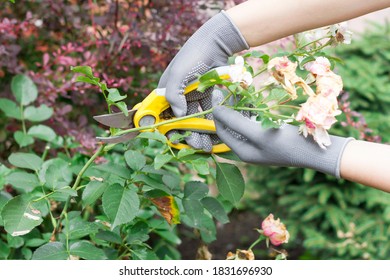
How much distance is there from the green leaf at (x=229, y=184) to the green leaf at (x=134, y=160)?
20cm

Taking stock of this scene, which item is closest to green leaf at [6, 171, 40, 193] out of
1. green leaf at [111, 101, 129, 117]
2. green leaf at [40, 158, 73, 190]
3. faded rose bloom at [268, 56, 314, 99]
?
green leaf at [40, 158, 73, 190]

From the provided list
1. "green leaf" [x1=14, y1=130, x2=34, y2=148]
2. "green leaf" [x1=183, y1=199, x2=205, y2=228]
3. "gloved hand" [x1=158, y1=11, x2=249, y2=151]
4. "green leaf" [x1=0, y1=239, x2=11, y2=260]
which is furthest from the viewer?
"green leaf" [x1=14, y1=130, x2=34, y2=148]

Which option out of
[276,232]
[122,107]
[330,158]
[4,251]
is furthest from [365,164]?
[4,251]

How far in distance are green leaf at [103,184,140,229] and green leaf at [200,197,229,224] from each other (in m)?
0.31

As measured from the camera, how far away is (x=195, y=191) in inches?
72.2

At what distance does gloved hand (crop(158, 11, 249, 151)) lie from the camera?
1583 millimetres

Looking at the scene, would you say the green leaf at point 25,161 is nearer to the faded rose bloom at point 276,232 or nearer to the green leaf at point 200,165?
the green leaf at point 200,165

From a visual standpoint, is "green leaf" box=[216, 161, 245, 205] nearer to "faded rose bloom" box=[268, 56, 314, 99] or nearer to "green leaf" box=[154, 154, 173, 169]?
"green leaf" box=[154, 154, 173, 169]

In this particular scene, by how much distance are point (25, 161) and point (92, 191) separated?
0.29m

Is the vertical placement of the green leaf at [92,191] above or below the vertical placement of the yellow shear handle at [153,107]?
below

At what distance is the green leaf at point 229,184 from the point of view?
1.63 metres

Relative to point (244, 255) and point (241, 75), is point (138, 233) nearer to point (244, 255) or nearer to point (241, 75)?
point (244, 255)

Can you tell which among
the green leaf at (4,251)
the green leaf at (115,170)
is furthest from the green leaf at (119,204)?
the green leaf at (4,251)

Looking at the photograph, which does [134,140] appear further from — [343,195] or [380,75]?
[380,75]
